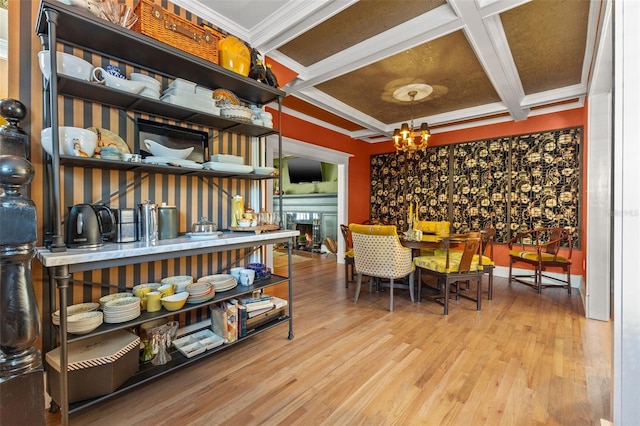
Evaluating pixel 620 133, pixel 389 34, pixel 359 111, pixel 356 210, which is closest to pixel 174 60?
pixel 389 34

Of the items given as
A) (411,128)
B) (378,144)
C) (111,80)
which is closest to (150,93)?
(111,80)

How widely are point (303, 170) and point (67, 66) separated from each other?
5846 mm

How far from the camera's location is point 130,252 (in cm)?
150

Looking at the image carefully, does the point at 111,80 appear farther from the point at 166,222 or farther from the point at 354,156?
the point at 354,156

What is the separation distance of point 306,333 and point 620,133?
98.7 inches

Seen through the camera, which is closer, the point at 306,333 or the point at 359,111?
the point at 306,333

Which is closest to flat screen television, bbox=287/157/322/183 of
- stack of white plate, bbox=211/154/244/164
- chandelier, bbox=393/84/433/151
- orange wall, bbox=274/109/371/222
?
orange wall, bbox=274/109/371/222

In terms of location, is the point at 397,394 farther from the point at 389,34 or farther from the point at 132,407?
the point at 389,34

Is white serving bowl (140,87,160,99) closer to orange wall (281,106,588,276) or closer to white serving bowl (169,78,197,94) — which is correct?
white serving bowl (169,78,197,94)

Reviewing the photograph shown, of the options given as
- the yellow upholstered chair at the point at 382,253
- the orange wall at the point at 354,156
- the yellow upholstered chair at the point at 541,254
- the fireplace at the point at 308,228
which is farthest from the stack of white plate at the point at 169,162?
the fireplace at the point at 308,228

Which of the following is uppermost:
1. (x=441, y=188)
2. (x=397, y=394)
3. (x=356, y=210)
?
(x=441, y=188)

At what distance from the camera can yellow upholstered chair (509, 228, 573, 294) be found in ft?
Result: 12.5

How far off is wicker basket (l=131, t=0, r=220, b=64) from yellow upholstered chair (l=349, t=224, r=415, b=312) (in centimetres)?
222

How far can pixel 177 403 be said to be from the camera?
1680 mm
